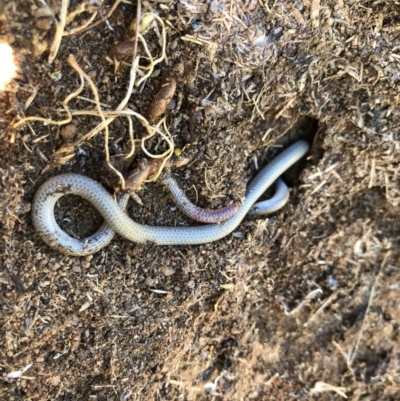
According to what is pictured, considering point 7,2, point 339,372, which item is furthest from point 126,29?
point 339,372

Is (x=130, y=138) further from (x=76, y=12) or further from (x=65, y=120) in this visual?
(x=76, y=12)

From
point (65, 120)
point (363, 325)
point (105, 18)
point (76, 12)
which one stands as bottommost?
point (363, 325)

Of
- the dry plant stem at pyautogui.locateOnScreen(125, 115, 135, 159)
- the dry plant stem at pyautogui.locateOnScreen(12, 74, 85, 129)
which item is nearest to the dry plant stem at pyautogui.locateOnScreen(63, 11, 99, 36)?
the dry plant stem at pyautogui.locateOnScreen(12, 74, 85, 129)

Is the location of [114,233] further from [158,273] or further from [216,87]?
[216,87]

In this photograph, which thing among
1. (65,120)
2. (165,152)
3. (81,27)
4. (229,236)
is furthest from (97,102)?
(229,236)

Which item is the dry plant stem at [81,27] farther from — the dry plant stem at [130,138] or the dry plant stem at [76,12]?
the dry plant stem at [130,138]

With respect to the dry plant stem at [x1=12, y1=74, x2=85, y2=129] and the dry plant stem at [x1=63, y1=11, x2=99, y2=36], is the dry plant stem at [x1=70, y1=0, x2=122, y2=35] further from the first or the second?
the dry plant stem at [x1=12, y1=74, x2=85, y2=129]

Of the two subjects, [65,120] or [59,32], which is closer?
[59,32]
